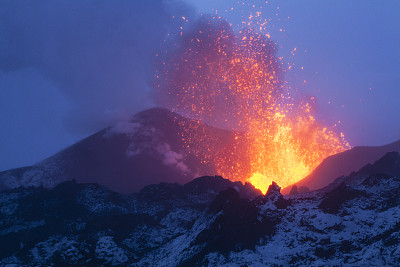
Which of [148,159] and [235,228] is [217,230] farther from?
[148,159]

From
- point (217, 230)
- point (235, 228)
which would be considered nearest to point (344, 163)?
point (235, 228)

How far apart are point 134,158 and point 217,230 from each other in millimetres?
125156

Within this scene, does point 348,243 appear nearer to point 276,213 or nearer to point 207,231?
point 276,213

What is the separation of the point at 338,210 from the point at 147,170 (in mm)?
119005

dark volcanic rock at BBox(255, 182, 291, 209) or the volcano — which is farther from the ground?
the volcano

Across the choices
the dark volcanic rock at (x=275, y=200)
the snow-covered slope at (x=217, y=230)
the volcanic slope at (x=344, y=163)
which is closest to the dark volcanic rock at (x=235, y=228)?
the snow-covered slope at (x=217, y=230)

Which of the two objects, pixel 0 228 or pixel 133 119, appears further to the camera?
pixel 133 119

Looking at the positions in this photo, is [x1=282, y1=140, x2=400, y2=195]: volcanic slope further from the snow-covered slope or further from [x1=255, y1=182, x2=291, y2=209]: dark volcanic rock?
the snow-covered slope

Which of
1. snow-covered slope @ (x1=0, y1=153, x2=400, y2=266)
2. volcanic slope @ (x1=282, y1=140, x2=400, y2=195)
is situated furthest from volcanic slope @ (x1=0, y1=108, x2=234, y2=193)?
snow-covered slope @ (x1=0, y1=153, x2=400, y2=266)

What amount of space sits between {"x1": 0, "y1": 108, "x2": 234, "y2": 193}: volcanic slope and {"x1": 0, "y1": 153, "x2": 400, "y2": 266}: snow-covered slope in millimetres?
72365

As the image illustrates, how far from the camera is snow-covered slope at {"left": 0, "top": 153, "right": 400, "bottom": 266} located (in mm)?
34881

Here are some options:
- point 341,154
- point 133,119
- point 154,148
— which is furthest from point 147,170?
point 341,154

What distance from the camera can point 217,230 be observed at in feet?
137

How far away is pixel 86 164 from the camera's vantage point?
15400cm
